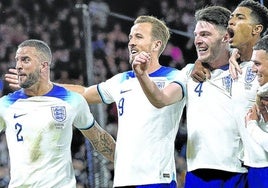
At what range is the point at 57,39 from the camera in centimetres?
774

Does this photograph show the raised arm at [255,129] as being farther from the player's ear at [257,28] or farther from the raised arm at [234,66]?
the player's ear at [257,28]

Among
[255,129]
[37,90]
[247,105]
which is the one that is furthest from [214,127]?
[37,90]

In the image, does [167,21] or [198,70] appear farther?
[167,21]

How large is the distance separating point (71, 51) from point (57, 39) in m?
0.23

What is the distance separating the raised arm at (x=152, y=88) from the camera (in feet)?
11.7

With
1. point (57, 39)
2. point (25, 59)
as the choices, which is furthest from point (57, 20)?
point (25, 59)

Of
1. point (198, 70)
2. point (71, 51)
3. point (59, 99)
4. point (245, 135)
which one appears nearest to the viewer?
point (245, 135)

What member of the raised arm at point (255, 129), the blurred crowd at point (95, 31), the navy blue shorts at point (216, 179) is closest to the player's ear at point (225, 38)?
the raised arm at point (255, 129)

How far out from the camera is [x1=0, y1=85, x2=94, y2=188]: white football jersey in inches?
167

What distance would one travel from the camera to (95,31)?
292 inches

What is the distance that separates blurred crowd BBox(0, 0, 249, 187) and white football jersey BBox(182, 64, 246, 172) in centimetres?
293

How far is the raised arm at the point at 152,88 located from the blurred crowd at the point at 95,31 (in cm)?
300

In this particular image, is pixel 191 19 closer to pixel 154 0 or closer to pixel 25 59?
pixel 154 0

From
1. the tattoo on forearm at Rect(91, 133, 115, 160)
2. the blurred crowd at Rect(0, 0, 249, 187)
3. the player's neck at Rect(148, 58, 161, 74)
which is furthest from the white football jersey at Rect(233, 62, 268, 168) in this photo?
the blurred crowd at Rect(0, 0, 249, 187)
